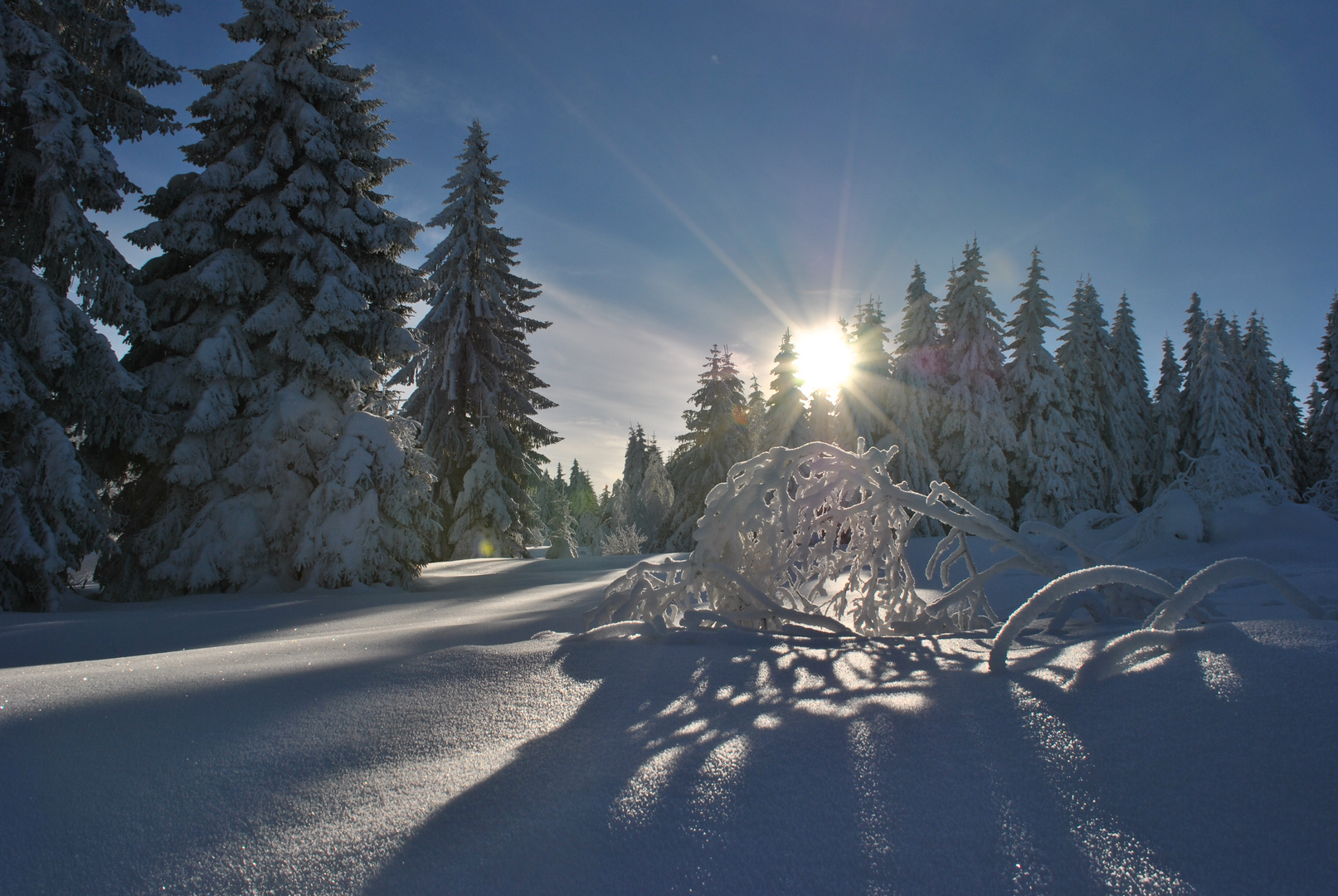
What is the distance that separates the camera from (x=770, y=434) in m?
23.1

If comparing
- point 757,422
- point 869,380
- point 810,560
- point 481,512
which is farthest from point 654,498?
point 810,560

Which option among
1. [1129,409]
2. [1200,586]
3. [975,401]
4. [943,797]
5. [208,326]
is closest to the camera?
[943,797]

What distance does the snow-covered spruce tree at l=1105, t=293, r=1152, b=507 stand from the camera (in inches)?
942

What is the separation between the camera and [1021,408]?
21.5 metres

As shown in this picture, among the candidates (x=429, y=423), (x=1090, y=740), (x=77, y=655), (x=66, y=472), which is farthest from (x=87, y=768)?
(x=429, y=423)

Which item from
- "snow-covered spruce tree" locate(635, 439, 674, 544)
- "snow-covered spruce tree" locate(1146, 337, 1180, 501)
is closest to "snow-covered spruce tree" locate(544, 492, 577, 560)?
"snow-covered spruce tree" locate(635, 439, 674, 544)

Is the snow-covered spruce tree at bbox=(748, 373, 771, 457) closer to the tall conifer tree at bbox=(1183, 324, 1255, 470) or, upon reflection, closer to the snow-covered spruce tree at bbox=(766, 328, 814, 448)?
the snow-covered spruce tree at bbox=(766, 328, 814, 448)

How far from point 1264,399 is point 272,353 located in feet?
119

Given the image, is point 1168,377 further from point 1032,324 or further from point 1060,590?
point 1060,590

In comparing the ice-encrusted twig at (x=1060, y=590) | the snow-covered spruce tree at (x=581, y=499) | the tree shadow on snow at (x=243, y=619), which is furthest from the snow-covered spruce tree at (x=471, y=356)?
the snow-covered spruce tree at (x=581, y=499)

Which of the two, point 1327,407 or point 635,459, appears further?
point 635,459

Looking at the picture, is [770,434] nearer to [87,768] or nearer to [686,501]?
[686,501]

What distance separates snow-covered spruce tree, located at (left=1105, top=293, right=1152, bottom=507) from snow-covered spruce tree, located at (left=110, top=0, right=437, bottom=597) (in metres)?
26.3

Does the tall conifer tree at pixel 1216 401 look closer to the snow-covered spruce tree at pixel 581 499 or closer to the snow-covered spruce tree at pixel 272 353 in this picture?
the snow-covered spruce tree at pixel 272 353
